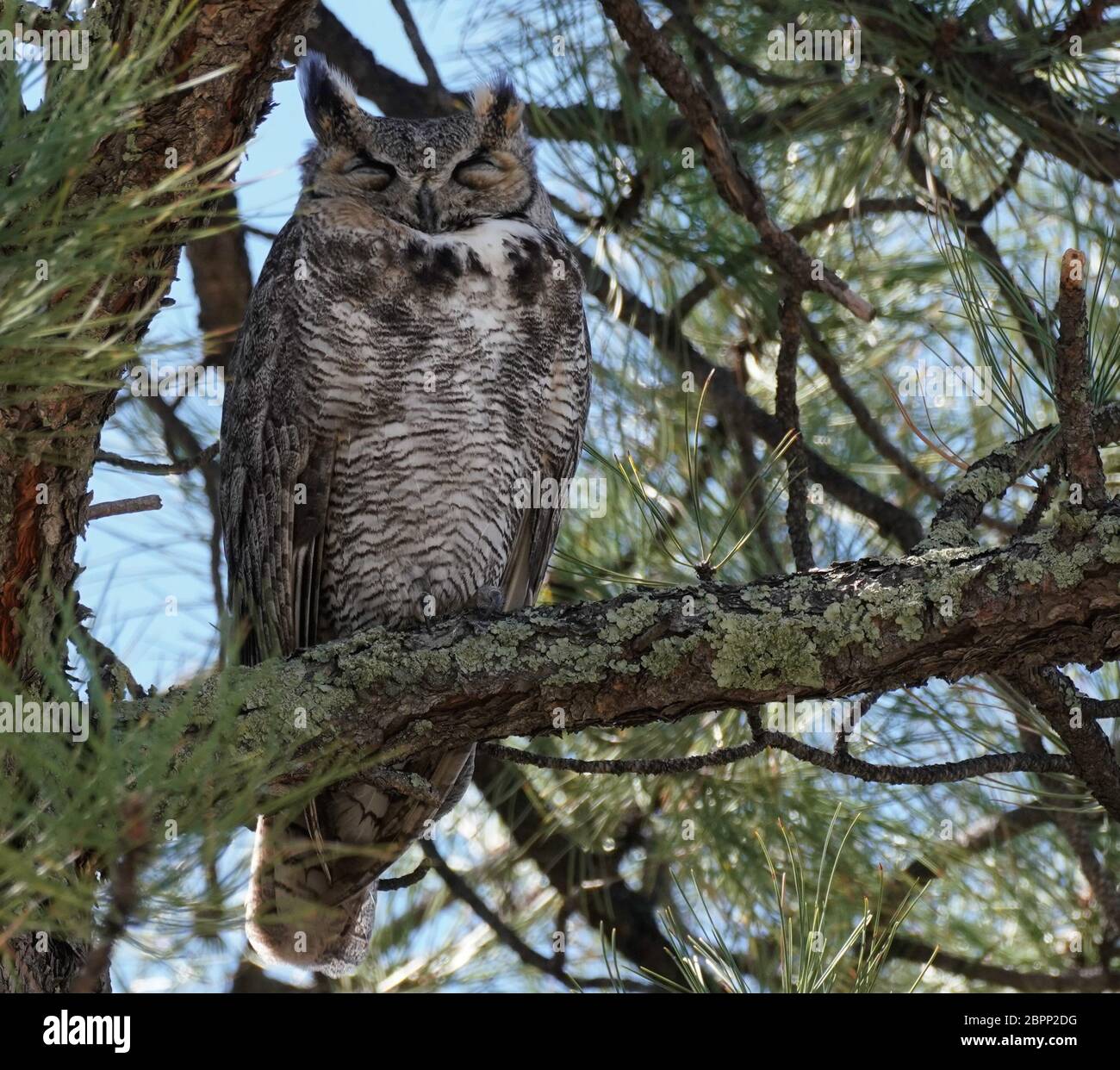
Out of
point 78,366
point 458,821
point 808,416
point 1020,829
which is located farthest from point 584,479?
point 78,366

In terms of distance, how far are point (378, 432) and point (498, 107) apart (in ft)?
2.80

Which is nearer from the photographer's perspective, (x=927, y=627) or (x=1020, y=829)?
(x=927, y=627)

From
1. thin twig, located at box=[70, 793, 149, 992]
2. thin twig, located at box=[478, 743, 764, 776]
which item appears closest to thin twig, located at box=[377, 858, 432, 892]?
thin twig, located at box=[478, 743, 764, 776]

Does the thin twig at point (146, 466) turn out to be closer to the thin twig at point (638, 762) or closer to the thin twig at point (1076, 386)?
the thin twig at point (638, 762)

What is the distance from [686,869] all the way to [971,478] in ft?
4.16

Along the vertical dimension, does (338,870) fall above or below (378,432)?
below

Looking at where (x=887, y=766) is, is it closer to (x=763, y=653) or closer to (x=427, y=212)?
(x=763, y=653)

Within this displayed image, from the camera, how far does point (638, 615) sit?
6.02ft

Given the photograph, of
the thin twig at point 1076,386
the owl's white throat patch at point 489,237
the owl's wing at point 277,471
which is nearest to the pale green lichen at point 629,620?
the thin twig at point 1076,386

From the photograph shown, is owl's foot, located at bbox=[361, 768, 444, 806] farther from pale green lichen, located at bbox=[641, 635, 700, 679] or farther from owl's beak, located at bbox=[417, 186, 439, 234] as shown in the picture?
owl's beak, located at bbox=[417, 186, 439, 234]

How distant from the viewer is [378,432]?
240 centimetres

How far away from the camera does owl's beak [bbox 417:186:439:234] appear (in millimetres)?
2600

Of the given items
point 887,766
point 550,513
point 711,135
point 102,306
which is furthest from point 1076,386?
point 550,513
